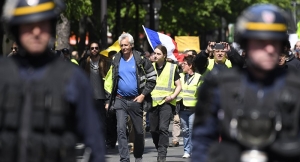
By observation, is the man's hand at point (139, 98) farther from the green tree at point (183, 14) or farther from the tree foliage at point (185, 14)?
the tree foliage at point (185, 14)

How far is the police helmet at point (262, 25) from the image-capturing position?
5.38 metres

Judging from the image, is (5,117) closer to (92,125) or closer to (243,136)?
(92,125)

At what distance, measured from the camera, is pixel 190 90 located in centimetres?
1609

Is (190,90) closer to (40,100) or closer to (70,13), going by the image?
(70,13)

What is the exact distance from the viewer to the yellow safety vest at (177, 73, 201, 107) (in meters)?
15.9

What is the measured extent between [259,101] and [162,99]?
9.59 meters

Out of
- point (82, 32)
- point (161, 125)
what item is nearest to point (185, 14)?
point (82, 32)

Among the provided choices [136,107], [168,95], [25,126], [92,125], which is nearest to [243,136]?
[92,125]

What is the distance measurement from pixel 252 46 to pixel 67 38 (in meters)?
24.0

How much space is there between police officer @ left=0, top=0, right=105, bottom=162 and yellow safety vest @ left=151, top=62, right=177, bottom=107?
9431mm

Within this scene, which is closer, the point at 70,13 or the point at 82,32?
the point at 70,13

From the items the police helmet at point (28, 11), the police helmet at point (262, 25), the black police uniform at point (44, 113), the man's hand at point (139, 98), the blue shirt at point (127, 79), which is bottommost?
the man's hand at point (139, 98)

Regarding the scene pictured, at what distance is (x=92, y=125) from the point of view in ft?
17.7

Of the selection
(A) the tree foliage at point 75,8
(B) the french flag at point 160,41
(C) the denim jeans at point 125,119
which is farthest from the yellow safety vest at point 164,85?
(A) the tree foliage at point 75,8
